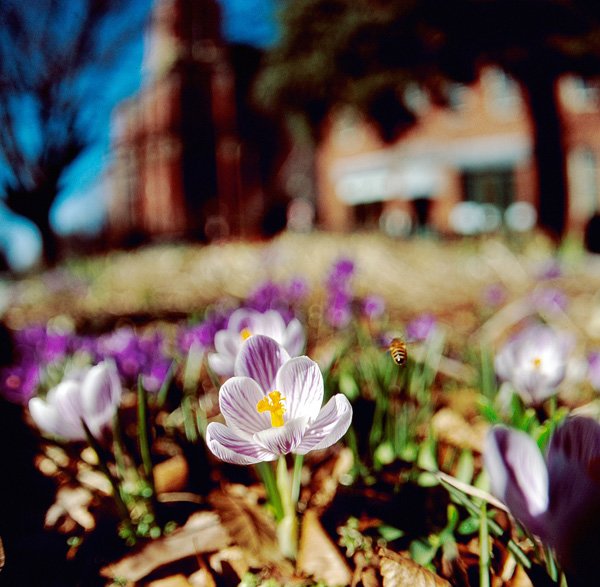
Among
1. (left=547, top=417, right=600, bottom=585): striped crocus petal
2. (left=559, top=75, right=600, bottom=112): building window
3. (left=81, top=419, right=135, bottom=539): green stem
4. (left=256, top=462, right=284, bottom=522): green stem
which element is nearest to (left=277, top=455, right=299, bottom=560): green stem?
(left=256, top=462, right=284, bottom=522): green stem

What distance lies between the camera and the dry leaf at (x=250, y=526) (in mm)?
751

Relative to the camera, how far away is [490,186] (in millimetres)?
18500

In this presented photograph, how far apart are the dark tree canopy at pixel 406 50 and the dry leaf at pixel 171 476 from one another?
1364cm

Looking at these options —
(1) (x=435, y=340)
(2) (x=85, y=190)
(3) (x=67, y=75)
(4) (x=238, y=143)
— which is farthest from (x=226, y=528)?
(4) (x=238, y=143)

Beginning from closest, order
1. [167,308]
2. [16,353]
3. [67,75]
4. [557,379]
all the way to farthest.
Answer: [557,379] → [16,353] → [167,308] → [67,75]

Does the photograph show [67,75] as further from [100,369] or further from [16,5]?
[100,369]

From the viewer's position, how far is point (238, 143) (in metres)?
21.8

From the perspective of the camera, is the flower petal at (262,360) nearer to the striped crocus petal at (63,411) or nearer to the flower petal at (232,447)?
the flower petal at (232,447)

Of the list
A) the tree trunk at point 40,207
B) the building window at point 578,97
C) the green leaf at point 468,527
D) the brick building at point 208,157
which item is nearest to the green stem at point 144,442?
the green leaf at point 468,527

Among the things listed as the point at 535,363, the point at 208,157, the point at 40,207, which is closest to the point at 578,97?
the point at 208,157

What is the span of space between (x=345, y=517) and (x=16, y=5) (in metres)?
6.27

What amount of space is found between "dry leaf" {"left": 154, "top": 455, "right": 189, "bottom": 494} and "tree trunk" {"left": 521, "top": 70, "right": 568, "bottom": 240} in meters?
16.7

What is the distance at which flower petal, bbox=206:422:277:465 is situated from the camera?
59 cm

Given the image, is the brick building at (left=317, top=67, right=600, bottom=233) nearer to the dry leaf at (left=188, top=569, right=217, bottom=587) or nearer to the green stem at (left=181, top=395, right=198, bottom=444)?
the green stem at (left=181, top=395, right=198, bottom=444)
